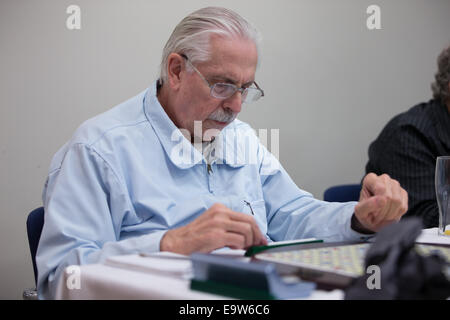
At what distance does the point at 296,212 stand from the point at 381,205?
0.39 metres

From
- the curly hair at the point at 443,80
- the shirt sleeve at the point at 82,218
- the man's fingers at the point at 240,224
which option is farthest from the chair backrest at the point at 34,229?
the curly hair at the point at 443,80

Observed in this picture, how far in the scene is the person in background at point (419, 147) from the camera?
6.30 ft

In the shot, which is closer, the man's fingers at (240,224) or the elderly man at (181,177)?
the man's fingers at (240,224)

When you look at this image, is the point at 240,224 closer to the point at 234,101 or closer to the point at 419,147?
the point at 234,101

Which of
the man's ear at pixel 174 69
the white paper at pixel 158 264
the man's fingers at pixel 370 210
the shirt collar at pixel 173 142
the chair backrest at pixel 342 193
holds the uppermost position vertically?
the man's ear at pixel 174 69

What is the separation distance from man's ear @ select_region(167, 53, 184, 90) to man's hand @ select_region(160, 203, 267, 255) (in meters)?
0.56

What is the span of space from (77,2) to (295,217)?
1.52 m

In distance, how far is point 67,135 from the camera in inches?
94.3

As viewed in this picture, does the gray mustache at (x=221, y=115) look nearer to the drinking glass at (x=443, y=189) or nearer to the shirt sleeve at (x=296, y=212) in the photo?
the shirt sleeve at (x=296, y=212)

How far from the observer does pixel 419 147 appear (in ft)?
6.54

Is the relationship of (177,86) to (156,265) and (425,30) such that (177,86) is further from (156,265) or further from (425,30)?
(425,30)

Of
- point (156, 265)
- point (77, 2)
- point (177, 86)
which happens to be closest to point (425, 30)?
point (77, 2)

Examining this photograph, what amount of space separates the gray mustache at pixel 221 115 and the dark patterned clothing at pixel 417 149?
34.1 inches

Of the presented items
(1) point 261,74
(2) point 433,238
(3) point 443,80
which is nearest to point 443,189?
(2) point 433,238
